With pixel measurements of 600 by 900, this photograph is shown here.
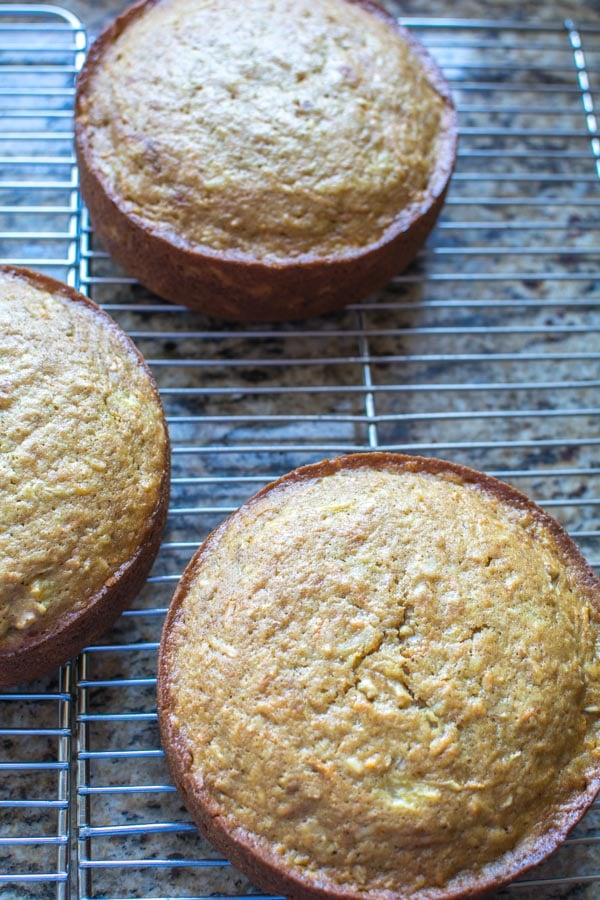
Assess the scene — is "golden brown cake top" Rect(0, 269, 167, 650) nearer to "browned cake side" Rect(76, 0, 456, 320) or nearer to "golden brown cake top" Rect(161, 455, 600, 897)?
"golden brown cake top" Rect(161, 455, 600, 897)

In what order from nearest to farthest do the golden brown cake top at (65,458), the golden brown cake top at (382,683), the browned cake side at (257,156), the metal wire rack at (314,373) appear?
the golden brown cake top at (382,683) → the golden brown cake top at (65,458) → the metal wire rack at (314,373) → the browned cake side at (257,156)

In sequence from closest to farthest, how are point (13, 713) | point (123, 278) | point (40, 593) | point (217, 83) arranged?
point (40, 593)
point (13, 713)
point (217, 83)
point (123, 278)

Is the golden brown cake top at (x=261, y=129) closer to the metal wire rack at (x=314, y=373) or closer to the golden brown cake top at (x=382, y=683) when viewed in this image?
the metal wire rack at (x=314, y=373)

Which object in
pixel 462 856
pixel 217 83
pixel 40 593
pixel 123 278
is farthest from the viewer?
pixel 123 278

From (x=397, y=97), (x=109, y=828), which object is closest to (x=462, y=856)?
(x=109, y=828)

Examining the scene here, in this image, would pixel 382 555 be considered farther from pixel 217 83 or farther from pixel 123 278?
pixel 217 83

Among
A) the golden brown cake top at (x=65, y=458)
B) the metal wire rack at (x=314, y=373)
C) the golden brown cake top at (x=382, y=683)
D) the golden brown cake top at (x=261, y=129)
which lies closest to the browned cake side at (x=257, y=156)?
the golden brown cake top at (x=261, y=129)

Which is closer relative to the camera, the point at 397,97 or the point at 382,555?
the point at 382,555
